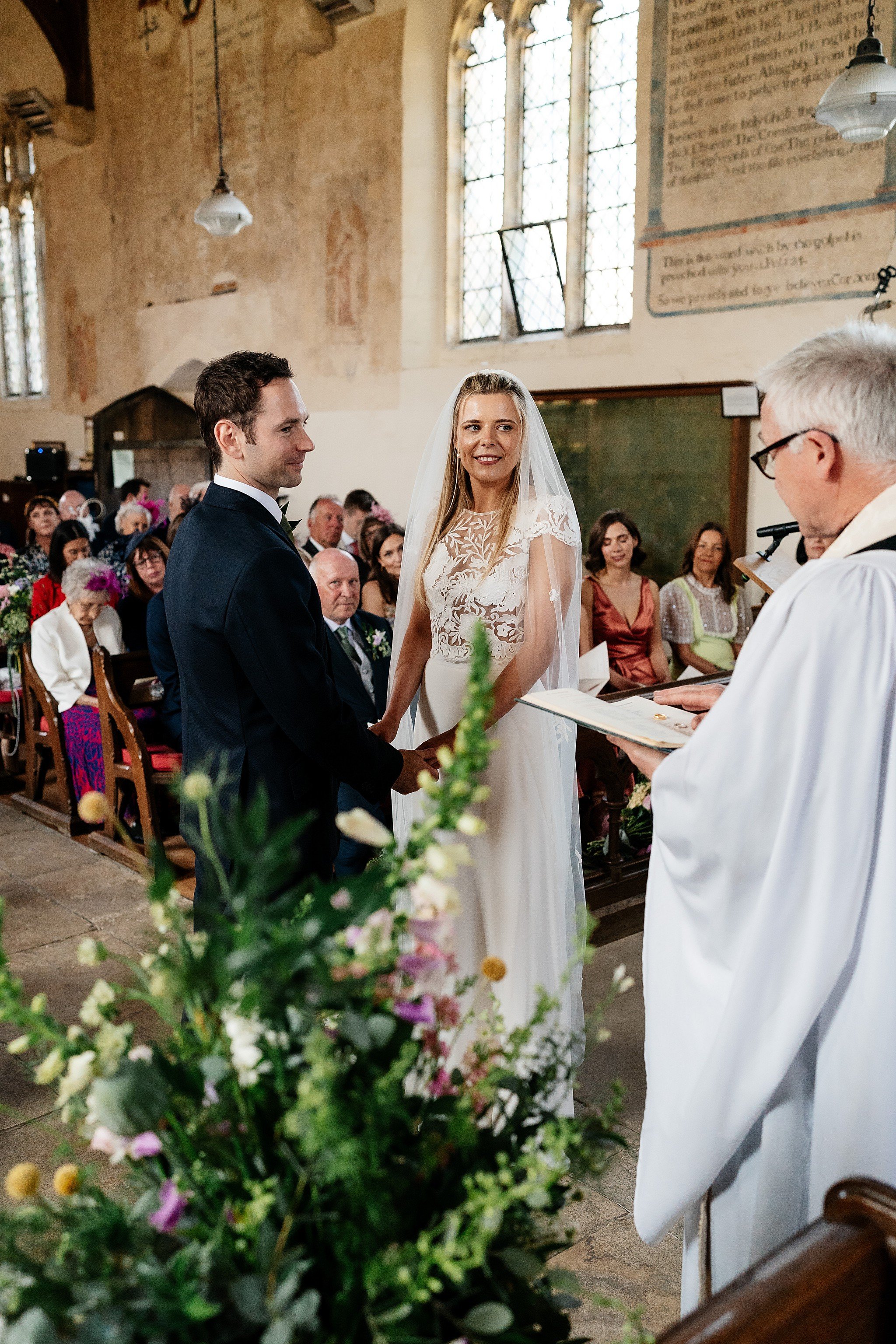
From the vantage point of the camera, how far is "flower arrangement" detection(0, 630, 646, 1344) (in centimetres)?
77

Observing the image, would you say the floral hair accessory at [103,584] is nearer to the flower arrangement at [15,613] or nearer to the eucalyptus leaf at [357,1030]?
the flower arrangement at [15,613]

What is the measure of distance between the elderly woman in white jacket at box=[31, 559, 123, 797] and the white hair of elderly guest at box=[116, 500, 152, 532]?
2863 millimetres

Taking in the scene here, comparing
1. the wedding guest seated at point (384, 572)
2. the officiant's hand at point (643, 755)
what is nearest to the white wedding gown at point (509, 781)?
the officiant's hand at point (643, 755)

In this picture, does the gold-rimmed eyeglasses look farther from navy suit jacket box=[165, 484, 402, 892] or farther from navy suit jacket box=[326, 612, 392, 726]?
navy suit jacket box=[326, 612, 392, 726]

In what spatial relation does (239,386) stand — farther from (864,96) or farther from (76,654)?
(864,96)

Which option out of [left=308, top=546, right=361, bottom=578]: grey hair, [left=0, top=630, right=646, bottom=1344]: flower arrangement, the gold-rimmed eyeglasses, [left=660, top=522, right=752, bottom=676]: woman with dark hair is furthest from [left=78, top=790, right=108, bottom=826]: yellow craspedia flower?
[left=660, top=522, right=752, bottom=676]: woman with dark hair

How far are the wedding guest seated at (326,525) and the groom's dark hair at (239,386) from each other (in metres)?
4.96

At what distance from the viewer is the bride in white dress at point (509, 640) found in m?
2.75

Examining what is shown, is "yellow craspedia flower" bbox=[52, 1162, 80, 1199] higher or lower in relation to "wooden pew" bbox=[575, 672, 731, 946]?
higher

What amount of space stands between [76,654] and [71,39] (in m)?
11.8

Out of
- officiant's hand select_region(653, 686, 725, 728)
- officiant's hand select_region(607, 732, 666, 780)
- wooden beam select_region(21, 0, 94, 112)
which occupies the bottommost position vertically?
officiant's hand select_region(607, 732, 666, 780)

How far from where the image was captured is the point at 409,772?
250 cm

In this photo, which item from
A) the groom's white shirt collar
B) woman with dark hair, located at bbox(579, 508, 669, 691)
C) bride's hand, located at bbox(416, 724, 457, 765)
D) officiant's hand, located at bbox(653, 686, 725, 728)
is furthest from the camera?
woman with dark hair, located at bbox(579, 508, 669, 691)

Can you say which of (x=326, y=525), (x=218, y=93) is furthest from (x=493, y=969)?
(x=218, y=93)
